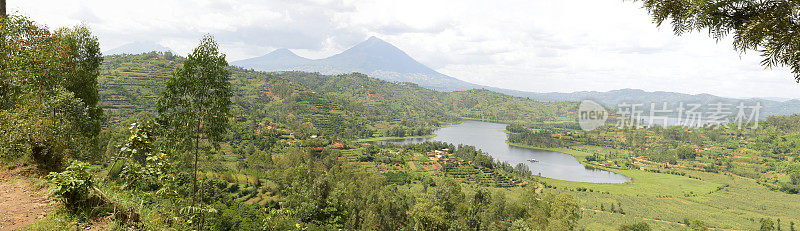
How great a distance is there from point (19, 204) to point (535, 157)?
306 feet

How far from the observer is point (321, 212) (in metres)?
20.0

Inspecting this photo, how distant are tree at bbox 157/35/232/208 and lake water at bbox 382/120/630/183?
70.3m

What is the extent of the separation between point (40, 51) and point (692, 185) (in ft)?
301

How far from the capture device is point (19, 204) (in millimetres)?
5254

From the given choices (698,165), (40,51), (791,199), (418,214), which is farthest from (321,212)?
(698,165)

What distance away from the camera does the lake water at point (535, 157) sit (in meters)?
67.4

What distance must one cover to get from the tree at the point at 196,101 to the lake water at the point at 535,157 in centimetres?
7026

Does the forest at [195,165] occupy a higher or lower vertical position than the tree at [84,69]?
lower

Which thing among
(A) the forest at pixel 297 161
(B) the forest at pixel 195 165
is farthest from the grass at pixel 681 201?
(B) the forest at pixel 195 165

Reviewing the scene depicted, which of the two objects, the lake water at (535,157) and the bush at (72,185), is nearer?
the bush at (72,185)
